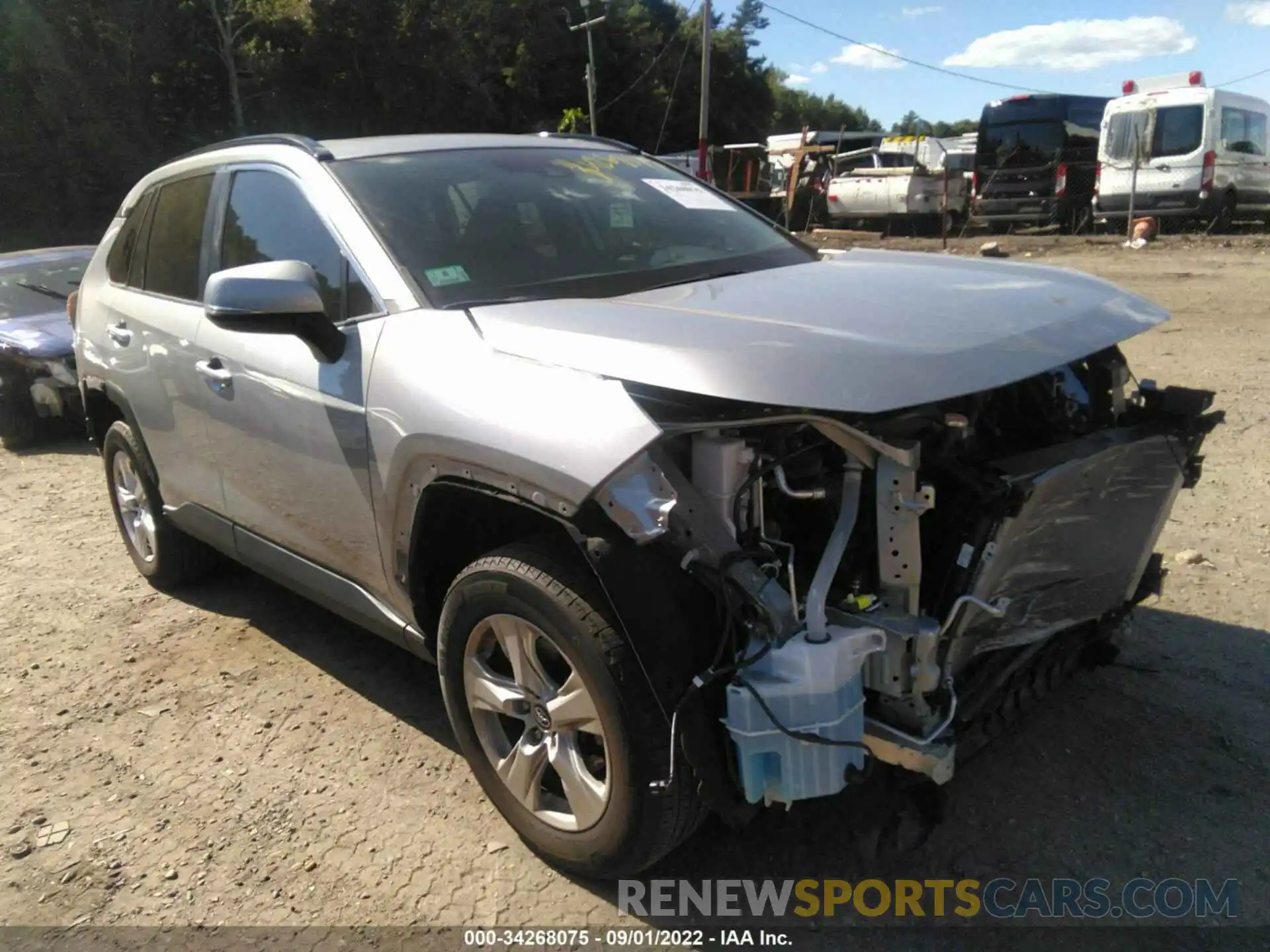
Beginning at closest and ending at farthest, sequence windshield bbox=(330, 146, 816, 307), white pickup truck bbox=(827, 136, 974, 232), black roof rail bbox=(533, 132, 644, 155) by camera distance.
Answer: windshield bbox=(330, 146, 816, 307)
black roof rail bbox=(533, 132, 644, 155)
white pickup truck bbox=(827, 136, 974, 232)

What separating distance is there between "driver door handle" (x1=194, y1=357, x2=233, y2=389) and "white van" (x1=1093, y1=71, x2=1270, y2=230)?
1598cm

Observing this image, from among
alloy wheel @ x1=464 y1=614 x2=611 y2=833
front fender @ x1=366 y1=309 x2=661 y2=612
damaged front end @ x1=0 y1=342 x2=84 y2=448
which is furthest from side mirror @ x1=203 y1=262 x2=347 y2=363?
damaged front end @ x1=0 y1=342 x2=84 y2=448

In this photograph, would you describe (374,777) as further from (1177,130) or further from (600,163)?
(1177,130)

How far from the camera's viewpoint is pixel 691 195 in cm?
396

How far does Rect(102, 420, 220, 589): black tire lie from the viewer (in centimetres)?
453

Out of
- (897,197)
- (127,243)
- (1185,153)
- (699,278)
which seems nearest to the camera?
(699,278)

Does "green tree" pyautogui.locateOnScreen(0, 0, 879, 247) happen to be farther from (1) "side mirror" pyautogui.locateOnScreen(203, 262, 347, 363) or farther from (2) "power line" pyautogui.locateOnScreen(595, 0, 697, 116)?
(1) "side mirror" pyautogui.locateOnScreen(203, 262, 347, 363)

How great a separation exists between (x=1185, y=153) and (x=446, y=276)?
16.8 metres

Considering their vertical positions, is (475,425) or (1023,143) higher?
(1023,143)

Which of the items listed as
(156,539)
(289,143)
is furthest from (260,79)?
(289,143)

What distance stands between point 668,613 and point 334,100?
36362 millimetres

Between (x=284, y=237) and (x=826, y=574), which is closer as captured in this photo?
(x=826, y=574)

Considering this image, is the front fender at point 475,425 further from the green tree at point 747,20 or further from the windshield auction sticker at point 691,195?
the green tree at point 747,20

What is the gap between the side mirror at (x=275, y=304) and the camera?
282cm
